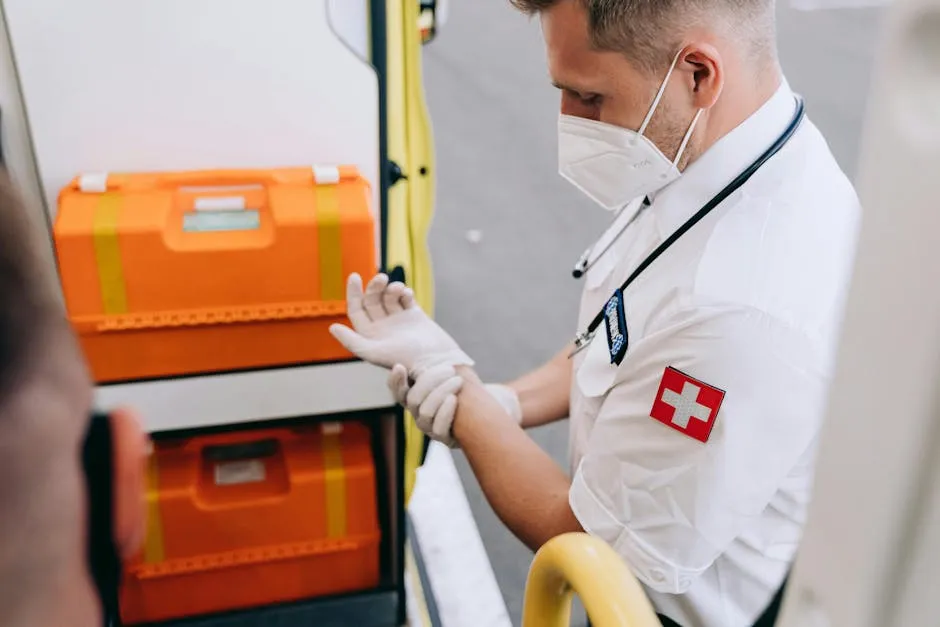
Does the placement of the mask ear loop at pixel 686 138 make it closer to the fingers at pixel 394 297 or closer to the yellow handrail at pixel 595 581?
the fingers at pixel 394 297

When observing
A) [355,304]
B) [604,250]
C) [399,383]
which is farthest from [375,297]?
[604,250]

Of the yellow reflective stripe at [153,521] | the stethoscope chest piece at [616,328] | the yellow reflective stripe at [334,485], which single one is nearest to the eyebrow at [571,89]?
the stethoscope chest piece at [616,328]

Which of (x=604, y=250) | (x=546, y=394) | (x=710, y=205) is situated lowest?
(x=546, y=394)

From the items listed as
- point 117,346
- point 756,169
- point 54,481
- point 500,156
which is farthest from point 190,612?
point 500,156

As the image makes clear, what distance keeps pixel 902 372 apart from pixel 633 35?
2.95ft

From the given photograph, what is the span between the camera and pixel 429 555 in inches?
83.6

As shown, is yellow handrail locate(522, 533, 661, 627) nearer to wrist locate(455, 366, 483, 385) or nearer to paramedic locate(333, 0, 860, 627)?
paramedic locate(333, 0, 860, 627)

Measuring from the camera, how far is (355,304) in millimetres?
1406

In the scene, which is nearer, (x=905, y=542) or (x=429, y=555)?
(x=905, y=542)

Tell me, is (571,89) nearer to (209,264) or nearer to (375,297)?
(375,297)

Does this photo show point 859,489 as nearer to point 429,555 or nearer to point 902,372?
point 902,372

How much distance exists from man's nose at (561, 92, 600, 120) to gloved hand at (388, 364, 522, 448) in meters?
0.44

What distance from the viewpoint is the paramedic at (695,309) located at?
1028 mm

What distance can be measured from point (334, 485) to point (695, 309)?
2.63 feet
